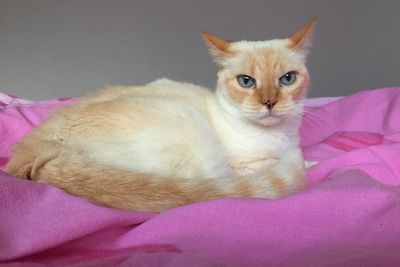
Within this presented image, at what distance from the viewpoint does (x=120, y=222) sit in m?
0.84

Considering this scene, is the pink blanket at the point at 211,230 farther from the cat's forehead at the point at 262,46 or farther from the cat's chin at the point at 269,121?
the cat's forehead at the point at 262,46

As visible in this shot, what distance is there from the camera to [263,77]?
1.24 meters

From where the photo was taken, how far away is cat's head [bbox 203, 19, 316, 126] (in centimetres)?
122

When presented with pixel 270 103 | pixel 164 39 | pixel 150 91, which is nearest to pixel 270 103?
pixel 270 103

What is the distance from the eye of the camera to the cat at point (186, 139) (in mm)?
947

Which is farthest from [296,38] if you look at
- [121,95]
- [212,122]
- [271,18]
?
[271,18]

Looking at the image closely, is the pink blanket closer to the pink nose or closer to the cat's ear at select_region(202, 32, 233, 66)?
the pink nose

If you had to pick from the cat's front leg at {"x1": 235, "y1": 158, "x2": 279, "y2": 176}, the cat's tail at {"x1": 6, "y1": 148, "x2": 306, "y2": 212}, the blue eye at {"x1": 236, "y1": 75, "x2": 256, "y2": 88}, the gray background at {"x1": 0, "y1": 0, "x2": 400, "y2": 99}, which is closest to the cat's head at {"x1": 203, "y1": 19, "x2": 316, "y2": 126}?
the blue eye at {"x1": 236, "y1": 75, "x2": 256, "y2": 88}

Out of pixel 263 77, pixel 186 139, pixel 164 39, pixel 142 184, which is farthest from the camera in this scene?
pixel 164 39

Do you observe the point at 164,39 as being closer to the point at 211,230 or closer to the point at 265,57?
the point at 265,57

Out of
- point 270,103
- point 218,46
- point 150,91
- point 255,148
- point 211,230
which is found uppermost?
point 218,46

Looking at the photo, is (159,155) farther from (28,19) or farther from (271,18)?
(28,19)

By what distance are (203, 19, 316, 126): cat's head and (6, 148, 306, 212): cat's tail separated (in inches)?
9.9

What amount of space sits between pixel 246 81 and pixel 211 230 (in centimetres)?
61
